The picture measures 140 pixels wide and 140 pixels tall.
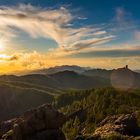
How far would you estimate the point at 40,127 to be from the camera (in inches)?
4491

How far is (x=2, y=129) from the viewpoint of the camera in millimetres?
154000

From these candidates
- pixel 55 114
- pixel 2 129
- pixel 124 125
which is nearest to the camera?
pixel 55 114

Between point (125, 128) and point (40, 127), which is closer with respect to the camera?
point (40, 127)

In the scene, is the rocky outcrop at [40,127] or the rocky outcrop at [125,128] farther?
the rocky outcrop at [125,128]

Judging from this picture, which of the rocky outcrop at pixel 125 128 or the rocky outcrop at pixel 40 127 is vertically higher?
the rocky outcrop at pixel 40 127

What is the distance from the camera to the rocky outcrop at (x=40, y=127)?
111 m

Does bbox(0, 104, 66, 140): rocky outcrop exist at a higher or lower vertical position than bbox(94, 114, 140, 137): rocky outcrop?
higher

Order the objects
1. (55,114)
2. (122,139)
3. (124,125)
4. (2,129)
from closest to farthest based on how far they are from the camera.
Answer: (122,139)
(55,114)
(124,125)
(2,129)

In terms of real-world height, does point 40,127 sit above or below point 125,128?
above

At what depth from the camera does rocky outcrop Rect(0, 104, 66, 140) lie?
110625 mm

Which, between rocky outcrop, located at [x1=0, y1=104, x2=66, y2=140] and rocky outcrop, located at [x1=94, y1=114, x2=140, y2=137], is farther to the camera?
rocky outcrop, located at [x1=94, y1=114, x2=140, y2=137]

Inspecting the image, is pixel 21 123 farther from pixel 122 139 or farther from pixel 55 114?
pixel 122 139

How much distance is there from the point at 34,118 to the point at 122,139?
1282 inches

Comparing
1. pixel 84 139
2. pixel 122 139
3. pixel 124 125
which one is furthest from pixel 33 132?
pixel 124 125
